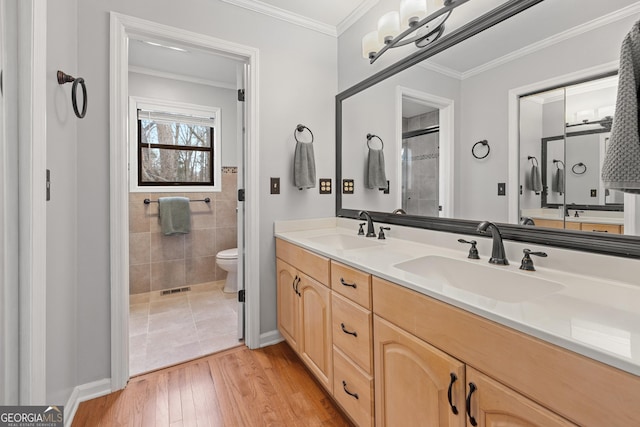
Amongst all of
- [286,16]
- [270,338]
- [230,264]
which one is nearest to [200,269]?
[230,264]

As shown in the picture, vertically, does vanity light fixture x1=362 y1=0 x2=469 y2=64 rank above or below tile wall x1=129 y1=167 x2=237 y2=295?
above

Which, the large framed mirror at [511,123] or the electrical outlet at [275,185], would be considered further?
the electrical outlet at [275,185]

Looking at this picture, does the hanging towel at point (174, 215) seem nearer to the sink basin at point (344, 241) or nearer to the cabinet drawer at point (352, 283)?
the sink basin at point (344, 241)

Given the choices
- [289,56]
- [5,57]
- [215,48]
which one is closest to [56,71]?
[5,57]

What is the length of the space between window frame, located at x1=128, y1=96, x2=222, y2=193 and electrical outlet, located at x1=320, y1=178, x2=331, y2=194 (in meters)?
1.71

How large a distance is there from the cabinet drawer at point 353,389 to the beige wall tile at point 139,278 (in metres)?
2.57

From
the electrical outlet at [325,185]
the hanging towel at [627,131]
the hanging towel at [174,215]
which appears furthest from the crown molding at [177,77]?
the hanging towel at [627,131]

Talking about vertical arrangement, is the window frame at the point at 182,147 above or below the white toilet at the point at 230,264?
above

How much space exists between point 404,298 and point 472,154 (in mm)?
842

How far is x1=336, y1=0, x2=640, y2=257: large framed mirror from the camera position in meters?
0.94

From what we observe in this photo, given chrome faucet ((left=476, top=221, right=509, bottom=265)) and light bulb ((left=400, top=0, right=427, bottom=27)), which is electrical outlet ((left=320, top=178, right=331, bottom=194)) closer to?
light bulb ((left=400, top=0, right=427, bottom=27))

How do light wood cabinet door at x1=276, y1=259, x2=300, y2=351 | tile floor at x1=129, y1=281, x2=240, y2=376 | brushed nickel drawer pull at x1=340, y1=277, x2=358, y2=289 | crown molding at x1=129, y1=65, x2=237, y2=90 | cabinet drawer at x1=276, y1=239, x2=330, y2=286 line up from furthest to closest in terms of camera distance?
crown molding at x1=129, y1=65, x2=237, y2=90, tile floor at x1=129, y1=281, x2=240, y2=376, light wood cabinet door at x1=276, y1=259, x2=300, y2=351, cabinet drawer at x1=276, y1=239, x2=330, y2=286, brushed nickel drawer pull at x1=340, y1=277, x2=358, y2=289

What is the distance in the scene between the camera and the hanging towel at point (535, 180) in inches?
43.9

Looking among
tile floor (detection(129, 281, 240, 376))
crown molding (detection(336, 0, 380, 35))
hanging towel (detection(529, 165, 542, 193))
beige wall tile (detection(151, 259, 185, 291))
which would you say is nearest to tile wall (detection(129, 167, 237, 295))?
beige wall tile (detection(151, 259, 185, 291))
